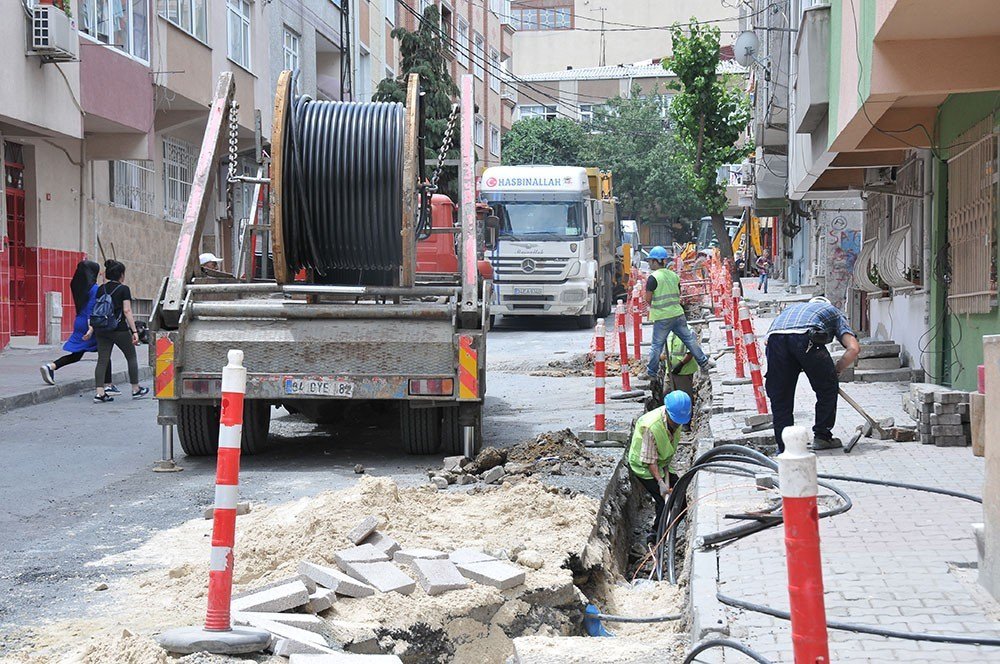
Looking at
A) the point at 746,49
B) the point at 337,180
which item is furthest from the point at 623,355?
the point at 746,49

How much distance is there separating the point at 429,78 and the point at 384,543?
25.1m

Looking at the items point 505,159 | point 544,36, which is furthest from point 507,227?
point 544,36

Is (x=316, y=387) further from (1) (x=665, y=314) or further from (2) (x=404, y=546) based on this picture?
(1) (x=665, y=314)

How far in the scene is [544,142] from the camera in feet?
198

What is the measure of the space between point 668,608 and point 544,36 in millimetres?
75307

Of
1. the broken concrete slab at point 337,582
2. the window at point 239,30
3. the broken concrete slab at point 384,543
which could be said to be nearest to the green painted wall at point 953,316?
the broken concrete slab at point 384,543

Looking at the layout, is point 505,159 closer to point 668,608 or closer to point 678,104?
point 678,104

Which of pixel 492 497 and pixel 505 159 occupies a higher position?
pixel 505 159

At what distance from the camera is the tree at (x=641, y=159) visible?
205 ft

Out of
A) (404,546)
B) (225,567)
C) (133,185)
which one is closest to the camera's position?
(225,567)

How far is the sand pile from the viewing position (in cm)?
524

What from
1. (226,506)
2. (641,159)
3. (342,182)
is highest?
(641,159)

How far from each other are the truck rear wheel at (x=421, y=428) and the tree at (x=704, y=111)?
Result: 23287 millimetres

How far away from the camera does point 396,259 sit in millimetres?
10062
